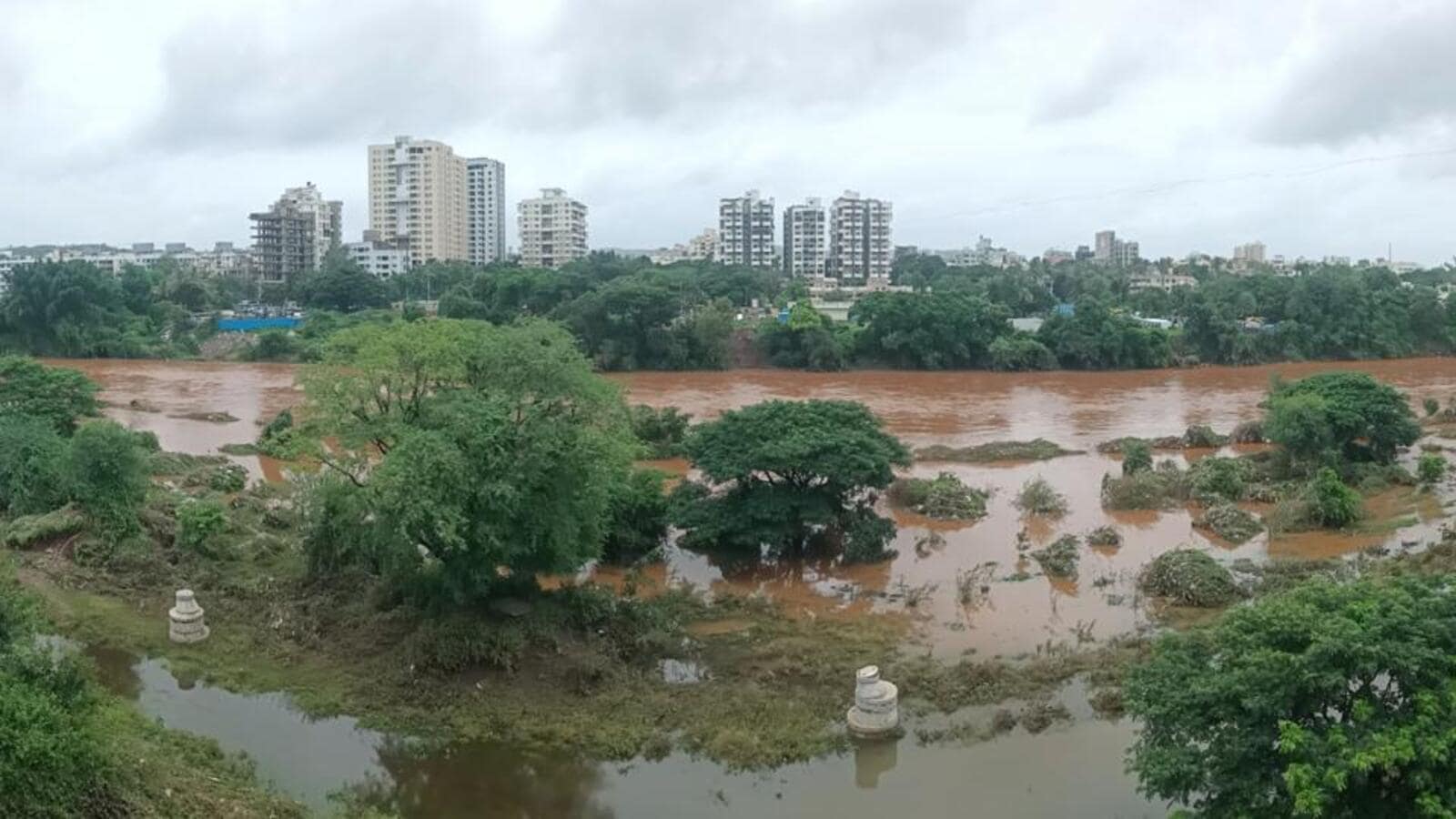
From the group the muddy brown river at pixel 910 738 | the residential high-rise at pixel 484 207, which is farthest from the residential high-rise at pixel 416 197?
the muddy brown river at pixel 910 738

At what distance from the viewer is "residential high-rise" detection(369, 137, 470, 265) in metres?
99.6

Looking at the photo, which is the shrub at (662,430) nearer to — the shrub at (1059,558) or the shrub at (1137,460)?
the shrub at (1137,460)

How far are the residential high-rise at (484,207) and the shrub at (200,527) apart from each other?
93.0m

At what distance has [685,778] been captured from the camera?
10031 millimetres

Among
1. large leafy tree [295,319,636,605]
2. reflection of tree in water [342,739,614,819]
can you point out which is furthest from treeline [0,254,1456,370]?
reflection of tree in water [342,739,614,819]

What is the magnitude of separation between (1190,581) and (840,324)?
39.2m

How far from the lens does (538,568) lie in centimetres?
1273

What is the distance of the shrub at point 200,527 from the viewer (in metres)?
16.1

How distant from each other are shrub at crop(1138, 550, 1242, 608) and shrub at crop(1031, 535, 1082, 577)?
107cm

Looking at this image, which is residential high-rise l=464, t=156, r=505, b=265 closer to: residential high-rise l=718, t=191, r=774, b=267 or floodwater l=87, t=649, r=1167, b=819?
residential high-rise l=718, t=191, r=774, b=267

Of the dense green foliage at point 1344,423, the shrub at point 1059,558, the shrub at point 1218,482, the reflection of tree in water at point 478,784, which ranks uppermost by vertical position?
the dense green foliage at point 1344,423

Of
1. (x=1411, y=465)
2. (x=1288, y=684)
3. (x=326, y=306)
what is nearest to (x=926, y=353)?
(x=1411, y=465)

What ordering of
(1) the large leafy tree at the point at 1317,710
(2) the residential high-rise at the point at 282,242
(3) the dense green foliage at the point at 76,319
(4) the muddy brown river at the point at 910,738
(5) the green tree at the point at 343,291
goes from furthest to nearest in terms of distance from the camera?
1. (2) the residential high-rise at the point at 282,242
2. (5) the green tree at the point at 343,291
3. (3) the dense green foliage at the point at 76,319
4. (4) the muddy brown river at the point at 910,738
5. (1) the large leafy tree at the point at 1317,710

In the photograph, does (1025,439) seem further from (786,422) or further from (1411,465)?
(786,422)
